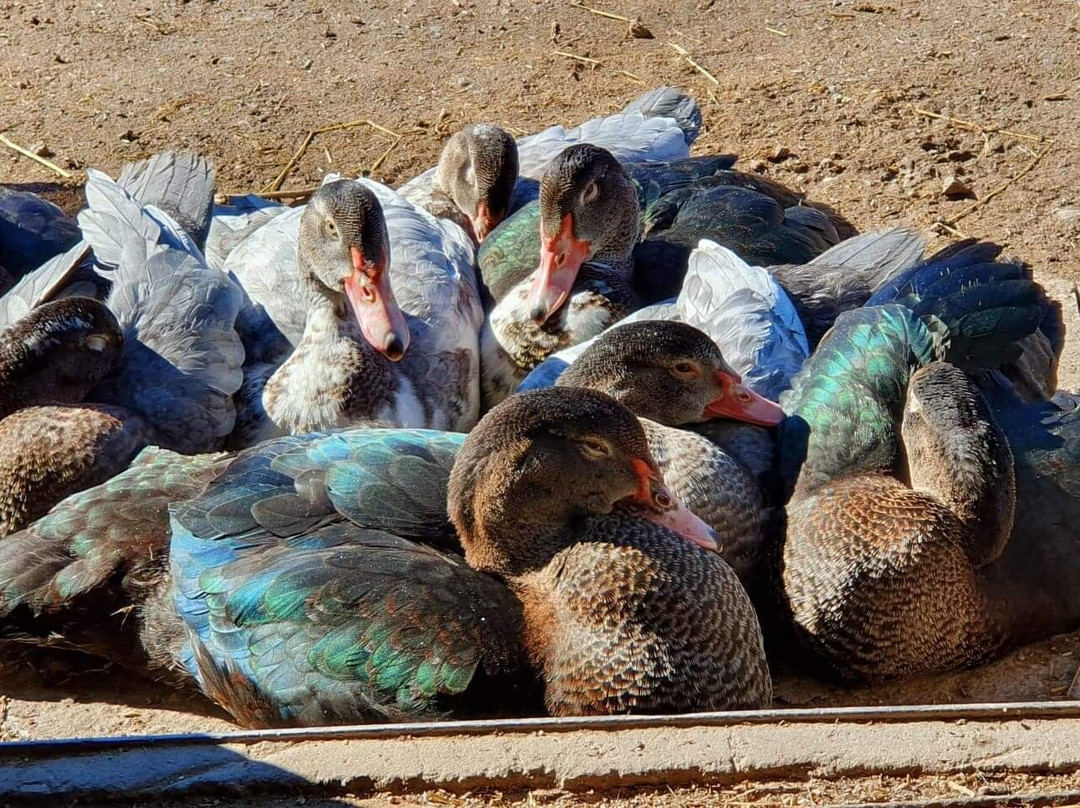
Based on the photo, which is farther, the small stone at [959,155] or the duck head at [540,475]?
the small stone at [959,155]

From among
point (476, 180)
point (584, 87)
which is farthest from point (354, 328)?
point (584, 87)

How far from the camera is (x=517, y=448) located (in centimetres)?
403

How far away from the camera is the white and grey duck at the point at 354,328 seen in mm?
5395

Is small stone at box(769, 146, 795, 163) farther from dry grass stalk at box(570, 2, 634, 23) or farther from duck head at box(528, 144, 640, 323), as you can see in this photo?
duck head at box(528, 144, 640, 323)

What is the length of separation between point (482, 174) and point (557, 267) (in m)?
0.90

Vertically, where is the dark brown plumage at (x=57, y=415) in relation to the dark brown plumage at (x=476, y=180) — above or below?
below

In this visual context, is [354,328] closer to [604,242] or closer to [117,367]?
[117,367]

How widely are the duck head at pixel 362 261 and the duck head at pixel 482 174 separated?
1.13 meters

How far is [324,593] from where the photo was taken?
389 cm

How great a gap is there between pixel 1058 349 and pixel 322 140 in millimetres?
4213

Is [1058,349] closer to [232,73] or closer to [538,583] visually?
[538,583]

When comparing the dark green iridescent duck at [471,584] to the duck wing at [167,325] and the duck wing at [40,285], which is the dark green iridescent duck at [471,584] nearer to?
the duck wing at [167,325]

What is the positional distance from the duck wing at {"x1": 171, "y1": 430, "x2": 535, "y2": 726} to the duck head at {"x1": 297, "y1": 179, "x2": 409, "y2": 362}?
0.99 metres

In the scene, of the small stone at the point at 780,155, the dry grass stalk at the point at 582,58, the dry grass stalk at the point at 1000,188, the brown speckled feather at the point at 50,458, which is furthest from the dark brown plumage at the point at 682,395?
the dry grass stalk at the point at 582,58
